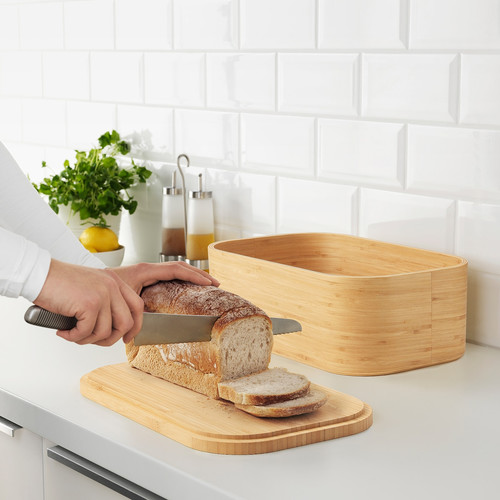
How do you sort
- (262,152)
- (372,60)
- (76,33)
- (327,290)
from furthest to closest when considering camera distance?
(76,33) < (262,152) < (372,60) < (327,290)

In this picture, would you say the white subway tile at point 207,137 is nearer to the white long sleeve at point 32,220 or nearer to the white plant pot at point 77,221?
the white plant pot at point 77,221

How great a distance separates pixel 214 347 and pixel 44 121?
4.67 ft

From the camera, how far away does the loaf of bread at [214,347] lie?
1.17 meters

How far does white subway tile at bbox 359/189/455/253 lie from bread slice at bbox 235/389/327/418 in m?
0.47

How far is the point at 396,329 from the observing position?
1.28 metres

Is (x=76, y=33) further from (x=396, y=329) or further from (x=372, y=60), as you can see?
(x=396, y=329)

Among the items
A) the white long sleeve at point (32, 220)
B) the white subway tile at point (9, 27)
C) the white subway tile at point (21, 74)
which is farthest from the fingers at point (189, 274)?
the white subway tile at point (9, 27)

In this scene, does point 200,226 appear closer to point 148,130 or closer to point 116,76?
point 148,130

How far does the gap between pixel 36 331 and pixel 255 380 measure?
1.89ft

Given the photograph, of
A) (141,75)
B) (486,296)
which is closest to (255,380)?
(486,296)

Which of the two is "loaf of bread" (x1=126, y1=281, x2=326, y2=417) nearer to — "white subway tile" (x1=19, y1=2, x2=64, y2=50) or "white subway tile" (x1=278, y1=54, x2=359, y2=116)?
"white subway tile" (x1=278, y1=54, x2=359, y2=116)

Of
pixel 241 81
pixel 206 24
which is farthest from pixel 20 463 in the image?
pixel 206 24

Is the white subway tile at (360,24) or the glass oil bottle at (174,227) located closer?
the white subway tile at (360,24)

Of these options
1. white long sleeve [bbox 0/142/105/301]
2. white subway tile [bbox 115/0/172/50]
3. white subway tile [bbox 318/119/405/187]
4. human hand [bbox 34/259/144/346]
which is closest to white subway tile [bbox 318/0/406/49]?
white subway tile [bbox 318/119/405/187]
